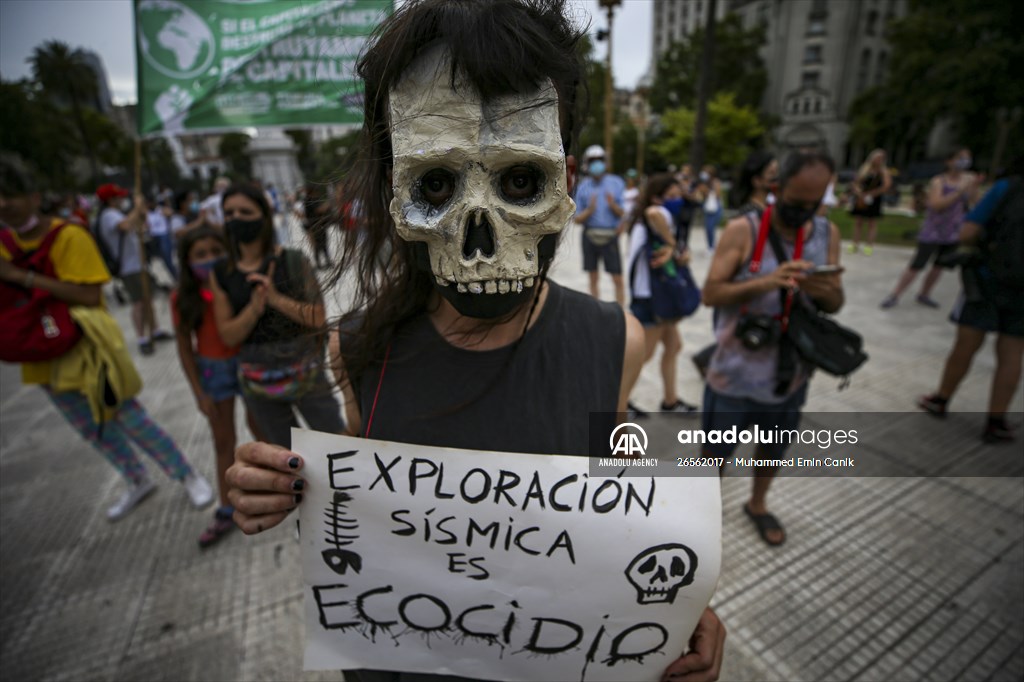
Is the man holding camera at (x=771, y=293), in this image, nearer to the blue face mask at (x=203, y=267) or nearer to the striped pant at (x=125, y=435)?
the blue face mask at (x=203, y=267)

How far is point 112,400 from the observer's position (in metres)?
2.90

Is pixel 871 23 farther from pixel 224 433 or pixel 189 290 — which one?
pixel 224 433

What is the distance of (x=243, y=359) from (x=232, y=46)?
2.90m

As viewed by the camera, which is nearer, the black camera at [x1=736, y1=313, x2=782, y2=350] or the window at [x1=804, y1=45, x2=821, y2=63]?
the black camera at [x1=736, y1=313, x2=782, y2=350]

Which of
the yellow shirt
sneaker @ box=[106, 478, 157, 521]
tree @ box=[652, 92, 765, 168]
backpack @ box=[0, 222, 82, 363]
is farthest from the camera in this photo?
tree @ box=[652, 92, 765, 168]

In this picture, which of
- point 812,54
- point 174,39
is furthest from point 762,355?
point 812,54

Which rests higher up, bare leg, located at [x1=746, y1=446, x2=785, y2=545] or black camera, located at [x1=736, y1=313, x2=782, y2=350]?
black camera, located at [x1=736, y1=313, x2=782, y2=350]

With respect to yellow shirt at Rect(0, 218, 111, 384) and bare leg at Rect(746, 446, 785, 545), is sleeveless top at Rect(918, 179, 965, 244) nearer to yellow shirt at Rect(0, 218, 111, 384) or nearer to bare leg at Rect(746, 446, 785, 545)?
bare leg at Rect(746, 446, 785, 545)

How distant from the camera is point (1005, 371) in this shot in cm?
330

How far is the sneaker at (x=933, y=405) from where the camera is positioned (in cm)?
385

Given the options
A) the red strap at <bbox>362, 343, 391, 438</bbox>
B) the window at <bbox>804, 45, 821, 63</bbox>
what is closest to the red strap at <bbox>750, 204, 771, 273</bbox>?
the red strap at <bbox>362, 343, 391, 438</bbox>

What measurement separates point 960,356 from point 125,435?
5.96 metres

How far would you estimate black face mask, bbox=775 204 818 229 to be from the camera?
7.58ft

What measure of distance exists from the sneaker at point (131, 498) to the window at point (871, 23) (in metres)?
34.2
